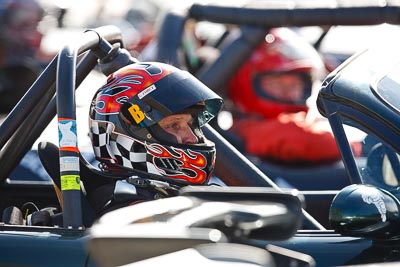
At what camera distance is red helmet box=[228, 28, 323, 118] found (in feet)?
29.7

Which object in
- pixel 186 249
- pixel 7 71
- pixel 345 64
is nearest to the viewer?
pixel 186 249

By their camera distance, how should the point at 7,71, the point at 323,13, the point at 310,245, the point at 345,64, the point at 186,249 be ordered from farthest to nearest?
1. the point at 7,71
2. the point at 323,13
3. the point at 345,64
4. the point at 310,245
5. the point at 186,249

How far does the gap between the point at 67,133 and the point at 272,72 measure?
5.74 meters

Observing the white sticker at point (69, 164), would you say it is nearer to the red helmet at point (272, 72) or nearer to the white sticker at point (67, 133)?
the white sticker at point (67, 133)

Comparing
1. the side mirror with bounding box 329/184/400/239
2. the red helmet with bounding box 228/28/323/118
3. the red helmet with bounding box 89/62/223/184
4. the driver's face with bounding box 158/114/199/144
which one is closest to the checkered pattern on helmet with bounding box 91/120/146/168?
the red helmet with bounding box 89/62/223/184

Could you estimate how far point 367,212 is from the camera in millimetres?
3170

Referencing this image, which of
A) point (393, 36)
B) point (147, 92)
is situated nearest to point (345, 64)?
point (393, 36)

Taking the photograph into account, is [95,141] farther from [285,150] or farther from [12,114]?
[285,150]

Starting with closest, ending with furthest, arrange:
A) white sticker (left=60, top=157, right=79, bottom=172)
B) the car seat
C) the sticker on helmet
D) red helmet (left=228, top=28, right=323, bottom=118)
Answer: white sticker (left=60, top=157, right=79, bottom=172)
the car seat
the sticker on helmet
red helmet (left=228, top=28, right=323, bottom=118)

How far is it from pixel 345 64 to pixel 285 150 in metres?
4.47

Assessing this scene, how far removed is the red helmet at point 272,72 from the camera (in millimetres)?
9047

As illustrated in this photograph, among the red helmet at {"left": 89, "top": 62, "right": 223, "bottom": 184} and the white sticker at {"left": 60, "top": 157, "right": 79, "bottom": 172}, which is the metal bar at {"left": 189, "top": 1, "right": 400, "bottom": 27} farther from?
the white sticker at {"left": 60, "top": 157, "right": 79, "bottom": 172}

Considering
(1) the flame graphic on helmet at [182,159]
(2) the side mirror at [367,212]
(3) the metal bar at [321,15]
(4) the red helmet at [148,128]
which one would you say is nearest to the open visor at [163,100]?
(4) the red helmet at [148,128]

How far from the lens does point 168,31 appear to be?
7.94m
